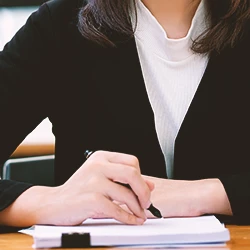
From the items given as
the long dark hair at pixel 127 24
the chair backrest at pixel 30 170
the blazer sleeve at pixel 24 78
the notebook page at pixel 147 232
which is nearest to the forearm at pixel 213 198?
the notebook page at pixel 147 232

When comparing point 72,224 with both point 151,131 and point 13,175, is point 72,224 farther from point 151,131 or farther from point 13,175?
point 13,175

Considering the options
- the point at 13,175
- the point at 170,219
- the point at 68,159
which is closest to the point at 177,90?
the point at 68,159

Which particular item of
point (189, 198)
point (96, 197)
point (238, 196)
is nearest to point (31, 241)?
point (96, 197)

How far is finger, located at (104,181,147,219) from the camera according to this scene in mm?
1153

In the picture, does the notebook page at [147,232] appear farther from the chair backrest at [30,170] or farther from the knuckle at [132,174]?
the chair backrest at [30,170]

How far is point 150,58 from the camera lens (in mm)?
1662

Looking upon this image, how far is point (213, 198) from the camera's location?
132 cm

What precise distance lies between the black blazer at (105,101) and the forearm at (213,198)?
0.81 ft

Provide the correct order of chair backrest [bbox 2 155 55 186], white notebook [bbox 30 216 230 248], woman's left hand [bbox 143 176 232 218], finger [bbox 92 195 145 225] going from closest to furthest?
white notebook [bbox 30 216 230 248]
finger [bbox 92 195 145 225]
woman's left hand [bbox 143 176 232 218]
chair backrest [bbox 2 155 55 186]

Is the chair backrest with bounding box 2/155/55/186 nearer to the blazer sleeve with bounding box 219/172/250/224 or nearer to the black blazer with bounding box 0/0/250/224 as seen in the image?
the black blazer with bounding box 0/0/250/224

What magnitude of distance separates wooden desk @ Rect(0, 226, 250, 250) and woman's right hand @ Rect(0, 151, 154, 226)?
0.22 ft

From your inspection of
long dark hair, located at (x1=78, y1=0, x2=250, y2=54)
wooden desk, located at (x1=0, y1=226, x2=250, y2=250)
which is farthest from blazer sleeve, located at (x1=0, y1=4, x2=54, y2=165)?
wooden desk, located at (x1=0, y1=226, x2=250, y2=250)

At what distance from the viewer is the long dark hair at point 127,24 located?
163 centimetres

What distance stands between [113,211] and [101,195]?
0.04 metres
